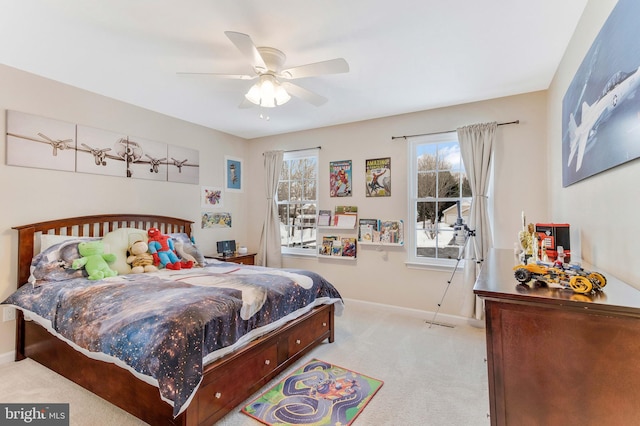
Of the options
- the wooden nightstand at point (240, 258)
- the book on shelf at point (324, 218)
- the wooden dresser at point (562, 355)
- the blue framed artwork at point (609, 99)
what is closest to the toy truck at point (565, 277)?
the wooden dresser at point (562, 355)

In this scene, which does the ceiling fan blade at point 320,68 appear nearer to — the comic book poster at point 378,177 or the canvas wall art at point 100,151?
the comic book poster at point 378,177

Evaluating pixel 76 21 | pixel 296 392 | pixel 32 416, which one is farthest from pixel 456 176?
pixel 32 416

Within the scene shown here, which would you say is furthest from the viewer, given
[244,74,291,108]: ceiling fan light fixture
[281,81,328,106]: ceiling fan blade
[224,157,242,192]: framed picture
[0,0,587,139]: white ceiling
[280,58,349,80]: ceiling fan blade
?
[224,157,242,192]: framed picture

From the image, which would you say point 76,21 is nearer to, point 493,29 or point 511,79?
point 493,29

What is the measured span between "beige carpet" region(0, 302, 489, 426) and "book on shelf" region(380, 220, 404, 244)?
1.01m

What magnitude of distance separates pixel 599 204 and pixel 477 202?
5.70ft

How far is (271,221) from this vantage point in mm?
4676

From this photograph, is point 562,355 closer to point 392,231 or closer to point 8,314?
point 392,231

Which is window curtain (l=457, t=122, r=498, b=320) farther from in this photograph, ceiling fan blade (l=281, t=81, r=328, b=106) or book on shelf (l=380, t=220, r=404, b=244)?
ceiling fan blade (l=281, t=81, r=328, b=106)

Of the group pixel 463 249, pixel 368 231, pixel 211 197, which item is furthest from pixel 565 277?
pixel 211 197

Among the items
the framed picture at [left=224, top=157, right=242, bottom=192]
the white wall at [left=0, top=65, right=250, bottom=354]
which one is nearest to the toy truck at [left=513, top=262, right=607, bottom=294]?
the white wall at [left=0, top=65, right=250, bottom=354]

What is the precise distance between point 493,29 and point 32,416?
394 cm

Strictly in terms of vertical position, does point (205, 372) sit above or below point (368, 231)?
below

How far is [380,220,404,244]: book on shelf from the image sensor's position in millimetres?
3787
